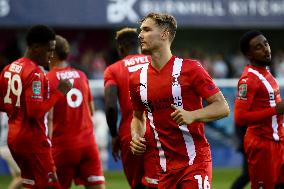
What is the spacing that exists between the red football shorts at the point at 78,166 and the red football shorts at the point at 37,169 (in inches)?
36.4

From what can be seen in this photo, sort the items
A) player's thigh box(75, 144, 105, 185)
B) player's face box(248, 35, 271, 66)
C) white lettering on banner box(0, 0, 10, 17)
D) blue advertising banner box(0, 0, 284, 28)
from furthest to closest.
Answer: blue advertising banner box(0, 0, 284, 28)
white lettering on banner box(0, 0, 10, 17)
player's thigh box(75, 144, 105, 185)
player's face box(248, 35, 271, 66)

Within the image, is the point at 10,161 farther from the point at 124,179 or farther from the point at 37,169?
the point at 124,179

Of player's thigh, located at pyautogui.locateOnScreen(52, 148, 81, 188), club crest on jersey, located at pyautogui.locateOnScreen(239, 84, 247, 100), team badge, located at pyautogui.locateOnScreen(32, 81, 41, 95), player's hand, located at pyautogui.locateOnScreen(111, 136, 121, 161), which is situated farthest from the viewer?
player's thigh, located at pyautogui.locateOnScreen(52, 148, 81, 188)

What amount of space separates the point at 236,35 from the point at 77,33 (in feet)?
15.6

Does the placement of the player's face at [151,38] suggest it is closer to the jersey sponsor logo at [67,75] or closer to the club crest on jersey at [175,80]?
the club crest on jersey at [175,80]

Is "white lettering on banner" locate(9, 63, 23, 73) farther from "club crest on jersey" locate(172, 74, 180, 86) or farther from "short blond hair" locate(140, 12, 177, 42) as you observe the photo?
"club crest on jersey" locate(172, 74, 180, 86)

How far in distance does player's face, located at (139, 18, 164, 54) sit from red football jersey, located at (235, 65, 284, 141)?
1.99 m

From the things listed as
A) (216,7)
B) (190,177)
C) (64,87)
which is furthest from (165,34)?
(216,7)

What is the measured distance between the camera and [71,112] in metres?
9.94

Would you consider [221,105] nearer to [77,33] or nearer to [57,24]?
[57,24]

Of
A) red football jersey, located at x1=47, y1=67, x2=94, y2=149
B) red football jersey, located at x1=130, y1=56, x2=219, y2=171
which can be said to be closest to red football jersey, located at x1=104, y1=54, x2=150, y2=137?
red football jersey, located at x1=47, y1=67, x2=94, y2=149

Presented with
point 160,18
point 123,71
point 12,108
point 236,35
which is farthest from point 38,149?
point 236,35

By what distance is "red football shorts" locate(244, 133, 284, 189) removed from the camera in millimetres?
9039

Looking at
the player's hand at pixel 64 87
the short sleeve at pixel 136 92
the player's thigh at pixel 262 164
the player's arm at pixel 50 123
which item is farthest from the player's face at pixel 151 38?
the player's arm at pixel 50 123
